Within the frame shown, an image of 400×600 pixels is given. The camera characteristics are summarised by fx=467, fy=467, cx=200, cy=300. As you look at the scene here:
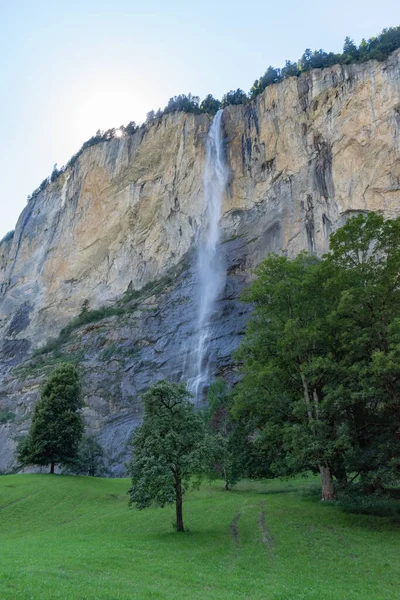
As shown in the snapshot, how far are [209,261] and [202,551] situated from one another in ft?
142

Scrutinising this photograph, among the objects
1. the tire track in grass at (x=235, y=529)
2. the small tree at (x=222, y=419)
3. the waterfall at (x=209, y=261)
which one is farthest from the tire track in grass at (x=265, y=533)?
the waterfall at (x=209, y=261)

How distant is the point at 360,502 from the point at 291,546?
388 centimetres

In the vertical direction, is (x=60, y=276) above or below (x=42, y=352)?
above

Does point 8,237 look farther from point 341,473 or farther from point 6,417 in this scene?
point 341,473

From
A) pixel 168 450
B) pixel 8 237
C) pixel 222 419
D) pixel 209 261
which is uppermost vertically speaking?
pixel 8 237

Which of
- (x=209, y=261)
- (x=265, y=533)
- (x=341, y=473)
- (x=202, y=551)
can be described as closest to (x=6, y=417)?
(x=209, y=261)

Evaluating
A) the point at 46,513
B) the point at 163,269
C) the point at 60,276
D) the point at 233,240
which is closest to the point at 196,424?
the point at 46,513

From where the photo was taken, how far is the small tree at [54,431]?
32.7 m

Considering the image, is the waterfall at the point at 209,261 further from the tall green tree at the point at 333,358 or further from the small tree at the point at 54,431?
the tall green tree at the point at 333,358

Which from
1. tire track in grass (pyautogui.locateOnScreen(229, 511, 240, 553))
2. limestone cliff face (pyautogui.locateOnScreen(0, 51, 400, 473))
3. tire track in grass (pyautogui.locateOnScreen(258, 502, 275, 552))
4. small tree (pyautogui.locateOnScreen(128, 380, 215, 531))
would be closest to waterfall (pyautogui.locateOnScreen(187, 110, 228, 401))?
limestone cliff face (pyautogui.locateOnScreen(0, 51, 400, 473))

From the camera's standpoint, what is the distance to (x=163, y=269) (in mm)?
61688

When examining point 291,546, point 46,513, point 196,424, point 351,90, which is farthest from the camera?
point 351,90

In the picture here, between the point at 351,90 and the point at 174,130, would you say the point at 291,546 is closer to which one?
the point at 351,90

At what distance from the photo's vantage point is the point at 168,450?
655 inches
